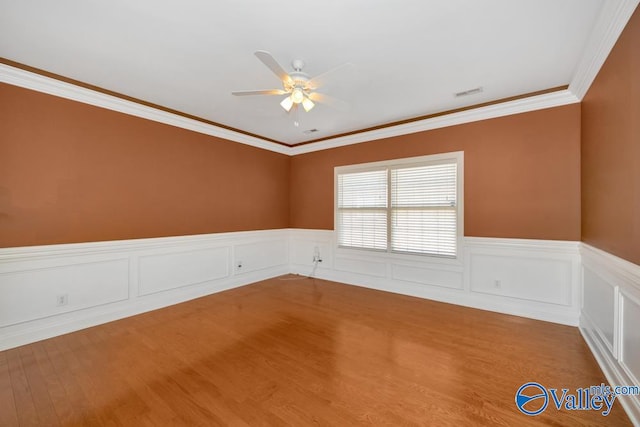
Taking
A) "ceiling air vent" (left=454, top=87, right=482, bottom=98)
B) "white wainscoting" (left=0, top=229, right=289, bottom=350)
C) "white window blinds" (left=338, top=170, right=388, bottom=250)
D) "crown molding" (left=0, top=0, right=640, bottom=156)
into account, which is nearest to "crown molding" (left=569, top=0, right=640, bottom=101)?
"crown molding" (left=0, top=0, right=640, bottom=156)

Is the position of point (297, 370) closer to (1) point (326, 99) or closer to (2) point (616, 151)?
(1) point (326, 99)

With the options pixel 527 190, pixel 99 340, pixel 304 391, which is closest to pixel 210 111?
pixel 99 340

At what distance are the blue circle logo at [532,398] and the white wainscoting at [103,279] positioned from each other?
3.99m

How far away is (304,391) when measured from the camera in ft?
6.45

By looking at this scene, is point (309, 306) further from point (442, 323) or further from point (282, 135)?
point (282, 135)

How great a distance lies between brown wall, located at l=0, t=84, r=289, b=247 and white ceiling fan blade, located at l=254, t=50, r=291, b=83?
2480mm

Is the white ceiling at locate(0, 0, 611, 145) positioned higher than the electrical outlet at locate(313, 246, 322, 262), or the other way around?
the white ceiling at locate(0, 0, 611, 145)

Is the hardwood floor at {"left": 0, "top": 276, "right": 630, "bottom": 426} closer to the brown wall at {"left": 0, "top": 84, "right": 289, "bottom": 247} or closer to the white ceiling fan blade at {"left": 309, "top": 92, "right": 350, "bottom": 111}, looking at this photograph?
the brown wall at {"left": 0, "top": 84, "right": 289, "bottom": 247}

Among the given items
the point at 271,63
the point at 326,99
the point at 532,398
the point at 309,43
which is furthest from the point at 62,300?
the point at 532,398

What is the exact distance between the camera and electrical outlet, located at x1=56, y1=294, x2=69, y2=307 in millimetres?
2867

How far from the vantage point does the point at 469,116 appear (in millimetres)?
3717

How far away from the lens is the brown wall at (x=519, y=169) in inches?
123

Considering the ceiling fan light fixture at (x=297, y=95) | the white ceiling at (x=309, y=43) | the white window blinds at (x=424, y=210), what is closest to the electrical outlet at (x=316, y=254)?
the white window blinds at (x=424, y=210)

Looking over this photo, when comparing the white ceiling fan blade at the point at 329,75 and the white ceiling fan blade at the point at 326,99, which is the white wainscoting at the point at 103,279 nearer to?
the white ceiling fan blade at the point at 326,99
